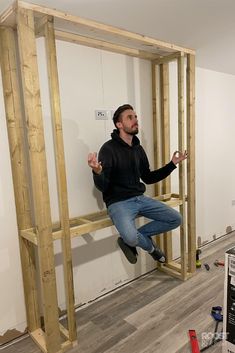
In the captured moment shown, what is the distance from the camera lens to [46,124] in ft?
7.29

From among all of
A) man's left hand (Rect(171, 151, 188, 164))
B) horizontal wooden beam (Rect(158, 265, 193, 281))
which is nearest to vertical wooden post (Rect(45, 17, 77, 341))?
man's left hand (Rect(171, 151, 188, 164))

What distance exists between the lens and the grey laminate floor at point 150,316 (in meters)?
2.03

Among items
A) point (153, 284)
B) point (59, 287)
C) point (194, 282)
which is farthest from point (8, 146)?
point (194, 282)

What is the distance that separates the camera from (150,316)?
2.36 m

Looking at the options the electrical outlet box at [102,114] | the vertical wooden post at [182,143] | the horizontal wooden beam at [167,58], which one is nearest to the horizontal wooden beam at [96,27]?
the horizontal wooden beam at [167,58]

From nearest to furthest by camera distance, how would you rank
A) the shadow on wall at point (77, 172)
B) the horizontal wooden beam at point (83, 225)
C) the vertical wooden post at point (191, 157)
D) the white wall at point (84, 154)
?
the horizontal wooden beam at point (83, 225) → the white wall at point (84, 154) → the shadow on wall at point (77, 172) → the vertical wooden post at point (191, 157)

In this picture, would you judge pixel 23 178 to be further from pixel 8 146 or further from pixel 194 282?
pixel 194 282

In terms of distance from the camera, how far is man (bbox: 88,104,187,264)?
2279 mm

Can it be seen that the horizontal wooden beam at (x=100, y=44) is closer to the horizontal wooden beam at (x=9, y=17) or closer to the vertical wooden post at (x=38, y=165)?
the horizontal wooden beam at (x=9, y=17)

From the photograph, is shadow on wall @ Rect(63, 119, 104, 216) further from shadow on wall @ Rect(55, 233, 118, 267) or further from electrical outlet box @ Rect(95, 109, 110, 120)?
shadow on wall @ Rect(55, 233, 118, 267)

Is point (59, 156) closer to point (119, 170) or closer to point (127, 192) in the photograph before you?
point (119, 170)

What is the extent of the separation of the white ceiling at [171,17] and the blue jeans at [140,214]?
1444 millimetres

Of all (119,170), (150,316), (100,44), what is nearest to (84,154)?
(119,170)

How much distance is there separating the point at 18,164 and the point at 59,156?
1.23ft
